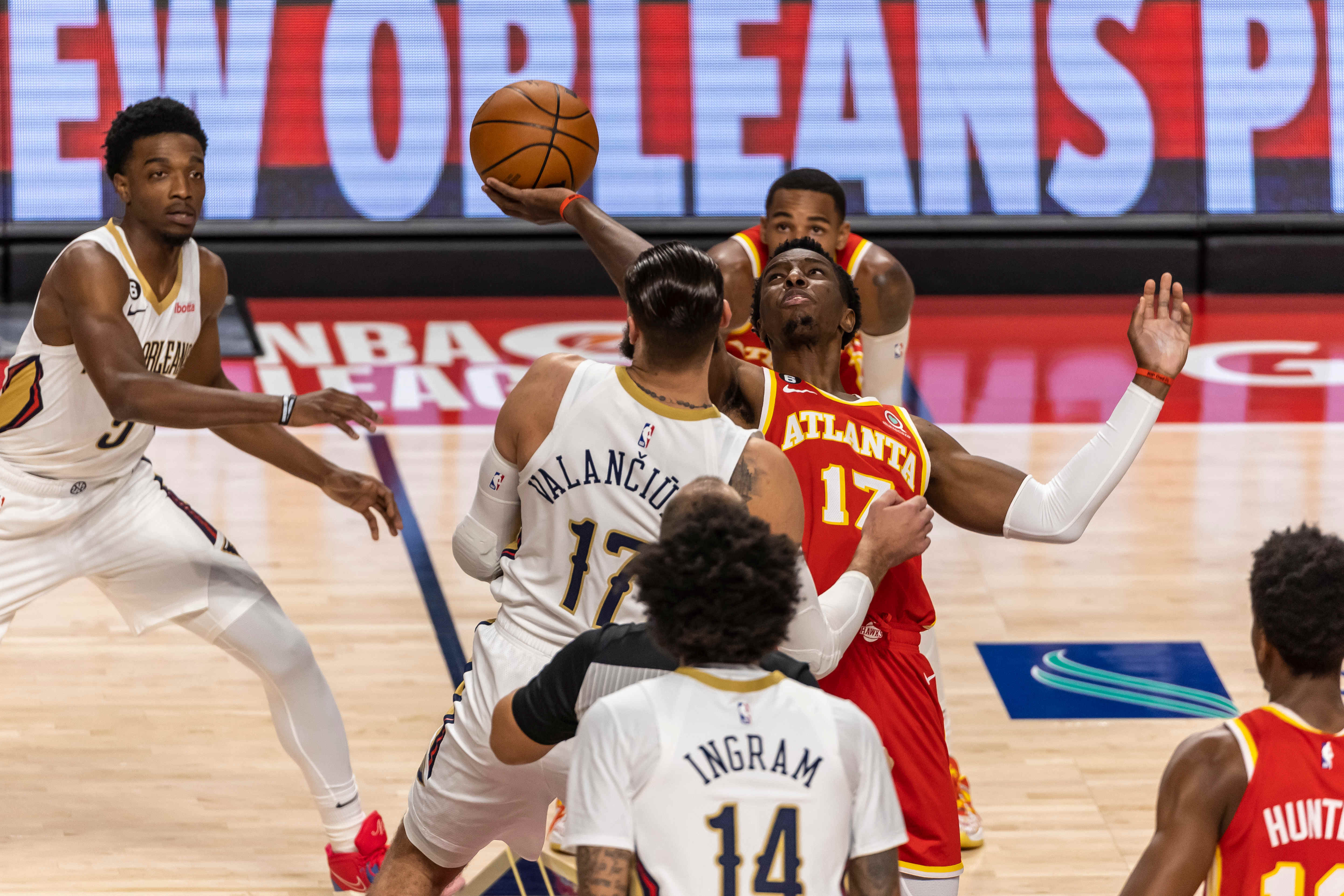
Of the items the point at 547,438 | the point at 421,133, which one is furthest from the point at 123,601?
the point at 421,133

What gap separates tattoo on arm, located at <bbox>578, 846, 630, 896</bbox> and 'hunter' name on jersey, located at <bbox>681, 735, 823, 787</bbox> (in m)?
0.16

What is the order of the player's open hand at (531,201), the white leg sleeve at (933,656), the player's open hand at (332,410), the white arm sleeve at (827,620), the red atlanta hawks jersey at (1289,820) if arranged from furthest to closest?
the player's open hand at (531,201) < the player's open hand at (332,410) < the white leg sleeve at (933,656) < the white arm sleeve at (827,620) < the red atlanta hawks jersey at (1289,820)

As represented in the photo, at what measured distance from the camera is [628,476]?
3.27 meters

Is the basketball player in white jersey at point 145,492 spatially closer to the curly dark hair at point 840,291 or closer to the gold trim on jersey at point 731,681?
the curly dark hair at point 840,291

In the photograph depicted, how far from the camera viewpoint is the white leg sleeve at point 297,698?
435 cm

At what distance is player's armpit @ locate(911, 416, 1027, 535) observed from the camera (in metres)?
3.72

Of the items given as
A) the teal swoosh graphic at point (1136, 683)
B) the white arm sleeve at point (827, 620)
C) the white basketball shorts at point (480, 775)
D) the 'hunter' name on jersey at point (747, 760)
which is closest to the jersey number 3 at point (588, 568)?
the white basketball shorts at point (480, 775)

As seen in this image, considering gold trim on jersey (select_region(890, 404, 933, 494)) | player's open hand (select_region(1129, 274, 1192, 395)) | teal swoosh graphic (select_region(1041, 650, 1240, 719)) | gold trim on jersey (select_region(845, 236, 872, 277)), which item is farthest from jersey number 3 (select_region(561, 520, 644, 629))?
teal swoosh graphic (select_region(1041, 650, 1240, 719))

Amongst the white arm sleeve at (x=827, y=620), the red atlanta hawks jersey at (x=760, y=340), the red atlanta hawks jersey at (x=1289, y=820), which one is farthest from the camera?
the red atlanta hawks jersey at (x=760, y=340)

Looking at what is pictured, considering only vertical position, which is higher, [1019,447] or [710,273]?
[710,273]

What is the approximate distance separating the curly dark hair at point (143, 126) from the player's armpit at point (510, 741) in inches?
85.1

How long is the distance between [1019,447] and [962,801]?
12.1 feet

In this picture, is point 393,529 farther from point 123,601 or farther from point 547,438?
point 547,438

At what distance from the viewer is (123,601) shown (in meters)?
4.53
